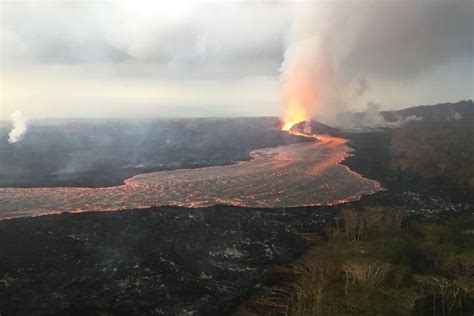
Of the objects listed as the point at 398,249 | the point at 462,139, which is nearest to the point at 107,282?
the point at 398,249

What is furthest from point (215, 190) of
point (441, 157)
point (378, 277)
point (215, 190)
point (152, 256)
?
point (441, 157)

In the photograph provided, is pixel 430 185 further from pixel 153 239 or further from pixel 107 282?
pixel 107 282

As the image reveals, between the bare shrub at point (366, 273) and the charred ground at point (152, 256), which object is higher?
the bare shrub at point (366, 273)

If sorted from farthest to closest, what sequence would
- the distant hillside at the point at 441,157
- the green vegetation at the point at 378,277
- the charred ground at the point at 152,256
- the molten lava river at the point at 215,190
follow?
the distant hillside at the point at 441,157, the molten lava river at the point at 215,190, the charred ground at the point at 152,256, the green vegetation at the point at 378,277

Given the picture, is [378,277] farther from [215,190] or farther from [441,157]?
[441,157]

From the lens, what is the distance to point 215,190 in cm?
6625

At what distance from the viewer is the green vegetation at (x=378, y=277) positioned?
2620 cm

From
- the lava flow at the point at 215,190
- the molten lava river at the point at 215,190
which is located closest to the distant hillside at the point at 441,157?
the molten lava river at the point at 215,190

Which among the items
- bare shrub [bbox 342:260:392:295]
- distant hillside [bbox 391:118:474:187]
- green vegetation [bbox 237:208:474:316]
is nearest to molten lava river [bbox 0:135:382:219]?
distant hillside [bbox 391:118:474:187]

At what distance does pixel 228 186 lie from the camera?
69.3 metres

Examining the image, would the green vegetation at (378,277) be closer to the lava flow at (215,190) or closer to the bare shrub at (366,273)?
the bare shrub at (366,273)

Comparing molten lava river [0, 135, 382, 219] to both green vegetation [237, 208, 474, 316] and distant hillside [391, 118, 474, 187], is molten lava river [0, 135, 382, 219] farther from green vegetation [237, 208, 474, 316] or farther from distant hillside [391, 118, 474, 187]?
green vegetation [237, 208, 474, 316]

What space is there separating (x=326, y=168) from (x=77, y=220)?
5714 cm

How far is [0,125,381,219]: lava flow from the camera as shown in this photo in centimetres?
5491
